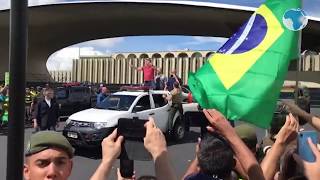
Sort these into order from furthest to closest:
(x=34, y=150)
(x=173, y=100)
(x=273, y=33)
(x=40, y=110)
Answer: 1. (x=173, y=100)
2. (x=40, y=110)
3. (x=273, y=33)
4. (x=34, y=150)

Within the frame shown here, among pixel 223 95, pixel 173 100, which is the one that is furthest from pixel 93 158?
pixel 223 95

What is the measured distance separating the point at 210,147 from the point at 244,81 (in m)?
1.30

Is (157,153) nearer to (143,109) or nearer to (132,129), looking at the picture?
(132,129)

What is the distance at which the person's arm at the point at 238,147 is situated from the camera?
268cm

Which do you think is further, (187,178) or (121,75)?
(121,75)

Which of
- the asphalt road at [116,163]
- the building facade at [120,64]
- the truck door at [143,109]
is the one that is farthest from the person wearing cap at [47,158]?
the building facade at [120,64]

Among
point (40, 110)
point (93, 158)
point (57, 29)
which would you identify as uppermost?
point (57, 29)

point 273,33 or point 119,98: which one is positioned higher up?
point 273,33

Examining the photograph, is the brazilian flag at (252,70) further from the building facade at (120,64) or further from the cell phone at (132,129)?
the building facade at (120,64)

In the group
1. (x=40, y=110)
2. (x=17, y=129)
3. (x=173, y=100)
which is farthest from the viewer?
(x=173, y=100)

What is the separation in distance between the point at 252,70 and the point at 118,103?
375 inches

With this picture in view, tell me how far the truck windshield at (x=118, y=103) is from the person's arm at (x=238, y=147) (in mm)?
10260

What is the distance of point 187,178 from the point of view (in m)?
2.73

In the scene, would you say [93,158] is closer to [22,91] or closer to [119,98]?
[119,98]
